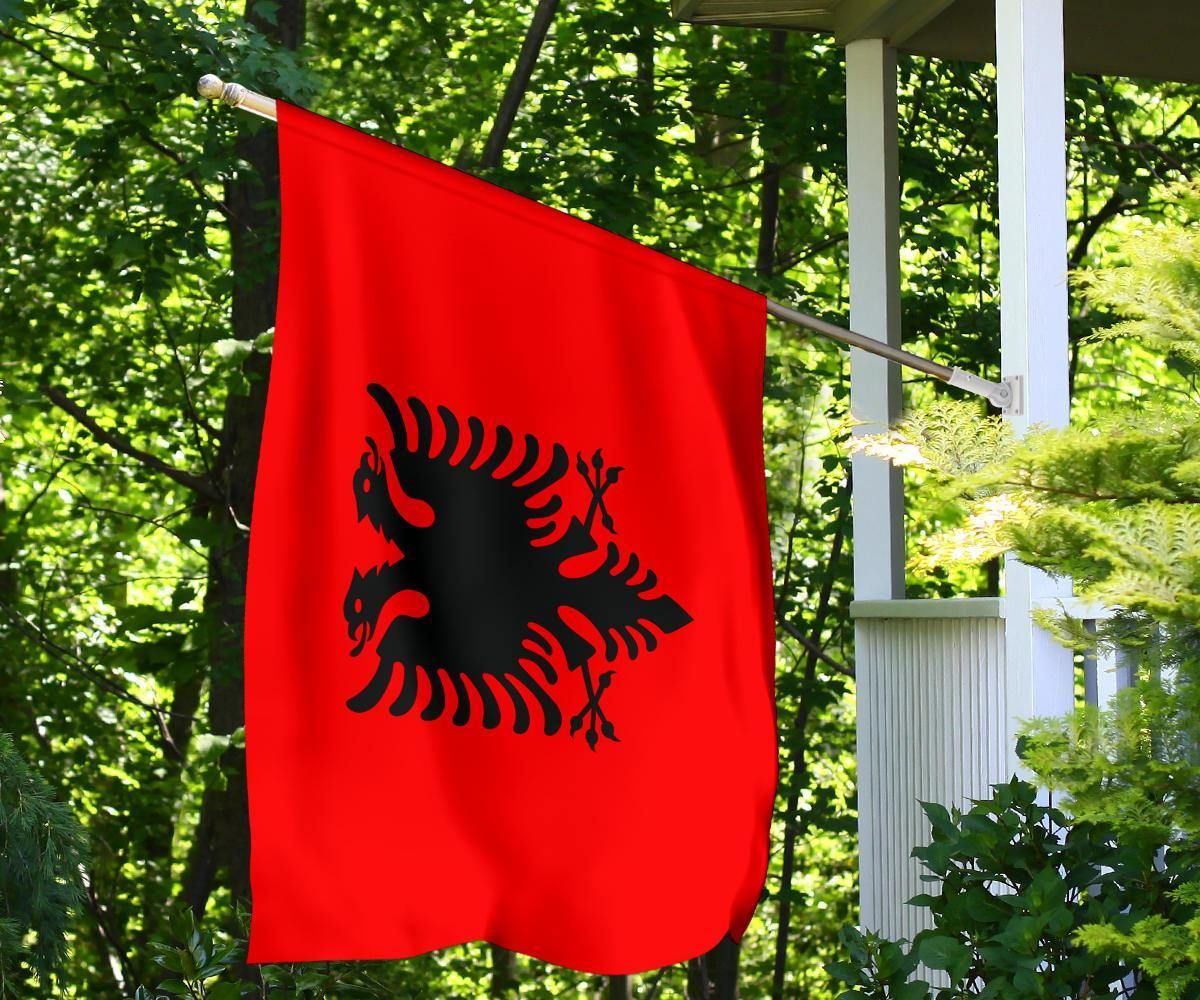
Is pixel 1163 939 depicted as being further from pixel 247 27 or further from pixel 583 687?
pixel 247 27

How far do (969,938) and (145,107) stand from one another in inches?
238

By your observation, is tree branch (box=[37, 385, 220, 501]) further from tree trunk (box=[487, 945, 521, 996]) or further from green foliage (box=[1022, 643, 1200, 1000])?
green foliage (box=[1022, 643, 1200, 1000])

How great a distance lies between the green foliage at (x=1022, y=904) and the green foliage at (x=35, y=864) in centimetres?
212

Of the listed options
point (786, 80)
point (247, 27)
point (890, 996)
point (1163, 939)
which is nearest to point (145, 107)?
point (247, 27)

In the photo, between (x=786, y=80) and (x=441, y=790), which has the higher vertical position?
(x=786, y=80)

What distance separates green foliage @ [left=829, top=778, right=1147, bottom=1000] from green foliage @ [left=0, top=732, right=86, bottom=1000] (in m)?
2.12

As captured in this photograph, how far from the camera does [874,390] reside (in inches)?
184

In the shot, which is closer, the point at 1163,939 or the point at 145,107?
the point at 1163,939

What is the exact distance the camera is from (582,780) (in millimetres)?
3168

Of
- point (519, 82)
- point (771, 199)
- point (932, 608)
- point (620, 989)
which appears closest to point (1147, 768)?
point (932, 608)

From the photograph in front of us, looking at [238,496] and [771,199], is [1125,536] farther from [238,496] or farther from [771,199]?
[771,199]

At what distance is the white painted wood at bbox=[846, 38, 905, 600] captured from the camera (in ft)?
15.2

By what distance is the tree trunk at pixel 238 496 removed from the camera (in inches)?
309

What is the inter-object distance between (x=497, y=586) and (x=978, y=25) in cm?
290
